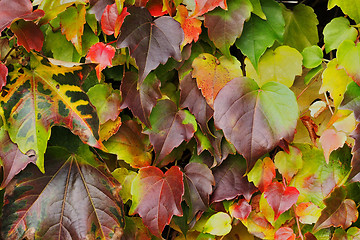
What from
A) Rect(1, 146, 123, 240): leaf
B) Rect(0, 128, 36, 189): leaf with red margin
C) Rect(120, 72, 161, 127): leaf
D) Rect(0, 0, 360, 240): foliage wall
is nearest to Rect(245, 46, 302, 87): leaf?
Rect(0, 0, 360, 240): foliage wall

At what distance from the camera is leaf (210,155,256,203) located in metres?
0.96

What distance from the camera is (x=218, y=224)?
962 mm

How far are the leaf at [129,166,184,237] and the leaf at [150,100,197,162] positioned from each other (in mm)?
51

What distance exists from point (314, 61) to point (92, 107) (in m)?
0.58

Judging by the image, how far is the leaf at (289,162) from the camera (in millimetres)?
952

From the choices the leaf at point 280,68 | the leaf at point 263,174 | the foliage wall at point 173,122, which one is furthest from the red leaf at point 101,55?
the leaf at point 263,174

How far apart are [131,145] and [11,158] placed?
296 mm

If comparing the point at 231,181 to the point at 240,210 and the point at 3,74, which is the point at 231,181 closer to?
the point at 240,210

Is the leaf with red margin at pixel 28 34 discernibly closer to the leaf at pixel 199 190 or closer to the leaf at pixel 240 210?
the leaf at pixel 199 190

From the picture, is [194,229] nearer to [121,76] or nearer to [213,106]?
[213,106]

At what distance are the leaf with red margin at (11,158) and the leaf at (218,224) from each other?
47 centimetres

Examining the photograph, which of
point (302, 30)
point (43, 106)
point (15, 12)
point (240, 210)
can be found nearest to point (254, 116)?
point (240, 210)

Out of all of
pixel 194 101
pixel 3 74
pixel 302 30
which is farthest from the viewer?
pixel 302 30

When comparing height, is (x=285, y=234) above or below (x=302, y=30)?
below
